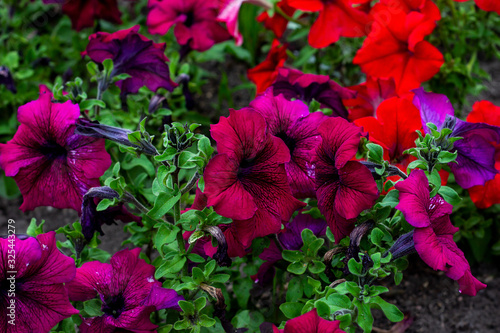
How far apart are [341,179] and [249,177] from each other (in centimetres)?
20

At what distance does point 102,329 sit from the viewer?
3.72ft

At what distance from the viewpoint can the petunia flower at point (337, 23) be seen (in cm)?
173

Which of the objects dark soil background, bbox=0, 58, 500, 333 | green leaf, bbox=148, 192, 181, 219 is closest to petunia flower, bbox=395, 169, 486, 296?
green leaf, bbox=148, 192, 181, 219

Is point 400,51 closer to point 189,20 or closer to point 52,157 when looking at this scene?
point 189,20

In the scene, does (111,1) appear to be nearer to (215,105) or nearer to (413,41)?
(215,105)

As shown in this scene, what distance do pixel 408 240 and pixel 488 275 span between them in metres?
0.89

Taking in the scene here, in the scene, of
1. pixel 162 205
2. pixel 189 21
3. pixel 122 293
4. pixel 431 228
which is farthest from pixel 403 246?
pixel 189 21

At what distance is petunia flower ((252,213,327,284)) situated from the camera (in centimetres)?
128

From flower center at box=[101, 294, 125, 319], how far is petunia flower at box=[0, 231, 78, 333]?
0.37ft

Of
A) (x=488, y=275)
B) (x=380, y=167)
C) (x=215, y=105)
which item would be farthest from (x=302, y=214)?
(x=215, y=105)

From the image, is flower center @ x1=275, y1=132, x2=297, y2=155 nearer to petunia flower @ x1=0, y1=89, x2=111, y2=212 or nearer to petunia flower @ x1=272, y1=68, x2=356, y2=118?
petunia flower @ x1=272, y1=68, x2=356, y2=118

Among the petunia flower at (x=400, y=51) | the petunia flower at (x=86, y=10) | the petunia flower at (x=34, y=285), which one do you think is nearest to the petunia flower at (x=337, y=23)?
the petunia flower at (x=400, y=51)

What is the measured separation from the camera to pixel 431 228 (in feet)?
3.36

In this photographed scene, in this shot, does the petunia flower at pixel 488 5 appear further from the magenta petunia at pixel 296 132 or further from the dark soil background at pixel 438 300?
the dark soil background at pixel 438 300
